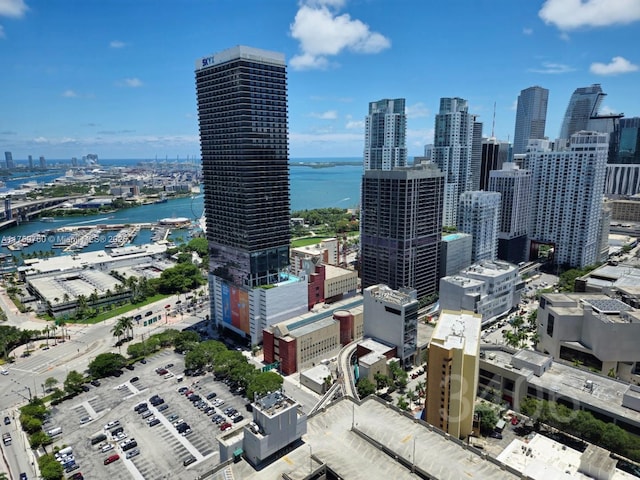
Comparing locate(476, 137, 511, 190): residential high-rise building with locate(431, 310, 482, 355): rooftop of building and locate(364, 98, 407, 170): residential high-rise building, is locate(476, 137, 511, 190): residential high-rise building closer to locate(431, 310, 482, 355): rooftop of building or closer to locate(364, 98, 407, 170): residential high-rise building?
locate(364, 98, 407, 170): residential high-rise building

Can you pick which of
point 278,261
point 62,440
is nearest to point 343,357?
point 278,261

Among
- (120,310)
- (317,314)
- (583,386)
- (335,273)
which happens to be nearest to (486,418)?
(583,386)

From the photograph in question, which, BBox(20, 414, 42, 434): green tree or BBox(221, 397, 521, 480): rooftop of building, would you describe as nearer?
BBox(221, 397, 521, 480): rooftop of building

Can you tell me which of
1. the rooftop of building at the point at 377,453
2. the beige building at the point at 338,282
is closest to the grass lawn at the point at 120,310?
the beige building at the point at 338,282

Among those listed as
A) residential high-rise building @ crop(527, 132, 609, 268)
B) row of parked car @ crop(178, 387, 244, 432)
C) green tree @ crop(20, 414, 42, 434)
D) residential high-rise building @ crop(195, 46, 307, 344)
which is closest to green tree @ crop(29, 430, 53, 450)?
green tree @ crop(20, 414, 42, 434)

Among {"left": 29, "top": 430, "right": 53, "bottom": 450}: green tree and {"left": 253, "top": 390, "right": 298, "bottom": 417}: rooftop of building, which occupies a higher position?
{"left": 253, "top": 390, "right": 298, "bottom": 417}: rooftop of building

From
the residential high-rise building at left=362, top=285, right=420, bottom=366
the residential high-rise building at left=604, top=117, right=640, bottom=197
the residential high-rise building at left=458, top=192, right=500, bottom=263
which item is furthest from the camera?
the residential high-rise building at left=604, top=117, right=640, bottom=197

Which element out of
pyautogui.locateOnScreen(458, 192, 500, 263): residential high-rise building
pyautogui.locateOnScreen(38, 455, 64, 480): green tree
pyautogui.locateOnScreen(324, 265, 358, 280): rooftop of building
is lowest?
pyautogui.locateOnScreen(38, 455, 64, 480): green tree
